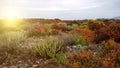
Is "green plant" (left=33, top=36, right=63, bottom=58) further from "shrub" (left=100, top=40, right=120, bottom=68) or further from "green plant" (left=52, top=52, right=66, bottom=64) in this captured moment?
"shrub" (left=100, top=40, right=120, bottom=68)

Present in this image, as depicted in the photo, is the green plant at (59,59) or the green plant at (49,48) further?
the green plant at (49,48)

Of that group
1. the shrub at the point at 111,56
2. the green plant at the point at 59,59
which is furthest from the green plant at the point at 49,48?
the shrub at the point at 111,56

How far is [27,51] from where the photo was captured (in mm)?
8398

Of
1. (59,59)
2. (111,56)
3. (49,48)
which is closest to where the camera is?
(111,56)

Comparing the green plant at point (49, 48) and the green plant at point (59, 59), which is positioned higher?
the green plant at point (49, 48)

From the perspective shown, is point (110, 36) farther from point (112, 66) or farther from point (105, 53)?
point (112, 66)

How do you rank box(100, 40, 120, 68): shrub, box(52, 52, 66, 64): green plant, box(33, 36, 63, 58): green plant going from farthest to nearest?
box(33, 36, 63, 58): green plant, box(52, 52, 66, 64): green plant, box(100, 40, 120, 68): shrub

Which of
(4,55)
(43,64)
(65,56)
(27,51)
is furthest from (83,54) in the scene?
(4,55)

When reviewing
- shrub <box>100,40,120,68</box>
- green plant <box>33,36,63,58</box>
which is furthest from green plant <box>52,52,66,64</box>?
shrub <box>100,40,120,68</box>

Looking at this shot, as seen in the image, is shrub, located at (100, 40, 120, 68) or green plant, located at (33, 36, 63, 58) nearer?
shrub, located at (100, 40, 120, 68)

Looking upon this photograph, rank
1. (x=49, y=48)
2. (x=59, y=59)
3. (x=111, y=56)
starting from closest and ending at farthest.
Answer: (x=111, y=56)
(x=59, y=59)
(x=49, y=48)

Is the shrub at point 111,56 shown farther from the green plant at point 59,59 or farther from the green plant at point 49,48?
the green plant at point 49,48

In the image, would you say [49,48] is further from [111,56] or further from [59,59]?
[111,56]

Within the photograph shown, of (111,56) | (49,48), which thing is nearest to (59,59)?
(49,48)
